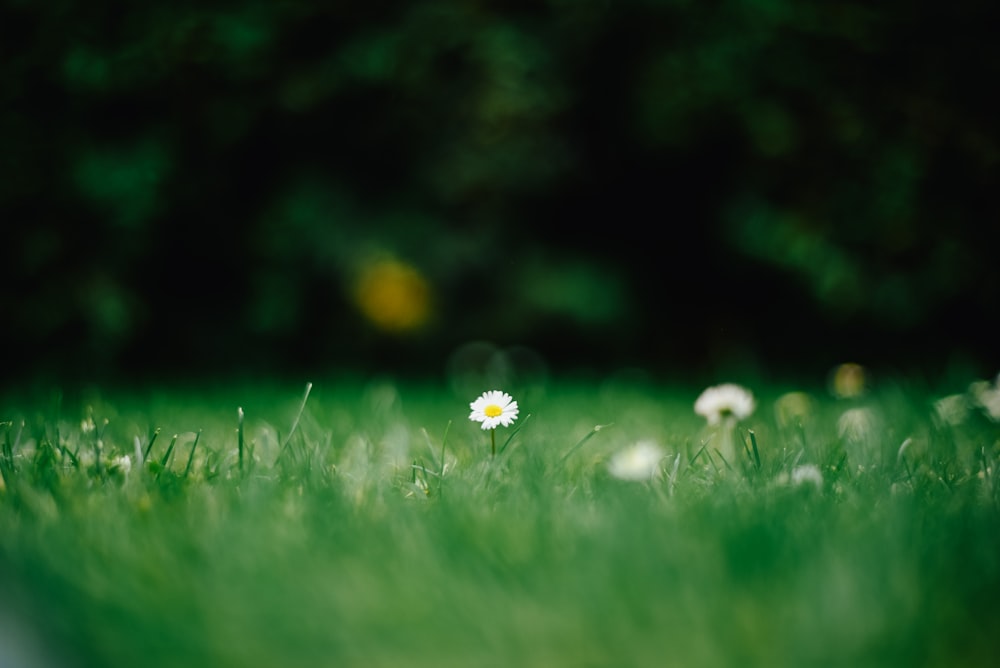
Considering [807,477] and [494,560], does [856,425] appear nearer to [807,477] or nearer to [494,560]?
[807,477]

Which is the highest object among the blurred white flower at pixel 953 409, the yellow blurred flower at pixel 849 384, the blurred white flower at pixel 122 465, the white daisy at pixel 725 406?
the yellow blurred flower at pixel 849 384

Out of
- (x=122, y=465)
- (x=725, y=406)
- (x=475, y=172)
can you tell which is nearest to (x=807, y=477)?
(x=725, y=406)

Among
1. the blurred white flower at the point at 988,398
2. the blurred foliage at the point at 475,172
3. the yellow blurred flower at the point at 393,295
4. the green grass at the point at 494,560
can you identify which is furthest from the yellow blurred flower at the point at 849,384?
the yellow blurred flower at the point at 393,295

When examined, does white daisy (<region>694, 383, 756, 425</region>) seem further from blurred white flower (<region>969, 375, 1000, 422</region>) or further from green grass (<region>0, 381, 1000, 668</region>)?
blurred white flower (<region>969, 375, 1000, 422</region>)

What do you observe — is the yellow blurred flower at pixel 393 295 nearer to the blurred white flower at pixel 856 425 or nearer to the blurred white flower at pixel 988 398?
the blurred white flower at pixel 856 425

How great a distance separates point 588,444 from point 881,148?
7.57 ft

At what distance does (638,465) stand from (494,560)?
50cm

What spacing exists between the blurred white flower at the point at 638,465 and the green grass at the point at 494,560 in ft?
0.16

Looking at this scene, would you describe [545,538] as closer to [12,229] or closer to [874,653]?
[874,653]

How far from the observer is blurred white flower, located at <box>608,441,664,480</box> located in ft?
4.89

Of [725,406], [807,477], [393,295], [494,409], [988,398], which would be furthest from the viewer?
[393,295]

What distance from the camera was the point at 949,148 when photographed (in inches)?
136

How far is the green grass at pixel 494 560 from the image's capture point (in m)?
0.91

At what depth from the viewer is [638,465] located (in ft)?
4.93
